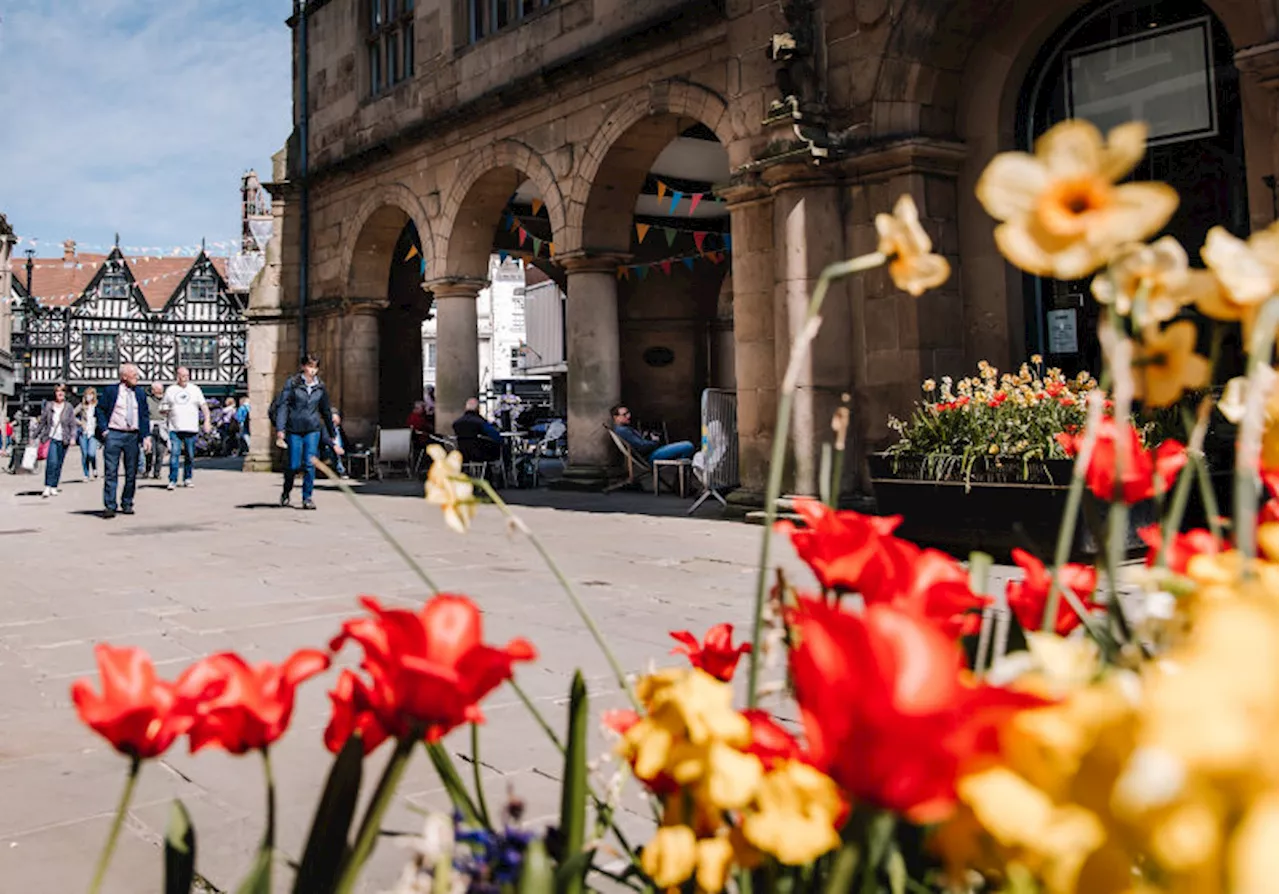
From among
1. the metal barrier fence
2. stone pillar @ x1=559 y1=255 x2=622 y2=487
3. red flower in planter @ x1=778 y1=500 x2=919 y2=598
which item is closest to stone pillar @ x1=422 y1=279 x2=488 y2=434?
stone pillar @ x1=559 y1=255 x2=622 y2=487

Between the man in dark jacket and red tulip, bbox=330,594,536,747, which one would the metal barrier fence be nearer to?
the man in dark jacket

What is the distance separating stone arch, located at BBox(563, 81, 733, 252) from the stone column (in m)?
3.08

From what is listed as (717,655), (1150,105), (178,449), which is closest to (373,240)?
(178,449)

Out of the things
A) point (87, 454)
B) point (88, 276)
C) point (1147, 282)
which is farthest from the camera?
point (88, 276)

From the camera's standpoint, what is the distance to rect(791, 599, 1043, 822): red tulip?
634mm

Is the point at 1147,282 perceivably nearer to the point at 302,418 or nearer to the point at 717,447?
the point at 717,447

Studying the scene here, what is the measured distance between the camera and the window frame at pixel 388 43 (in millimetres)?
16656

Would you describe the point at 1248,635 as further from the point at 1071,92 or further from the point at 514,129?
the point at 514,129

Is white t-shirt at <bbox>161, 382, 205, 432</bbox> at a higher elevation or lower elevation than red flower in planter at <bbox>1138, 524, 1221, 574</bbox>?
higher

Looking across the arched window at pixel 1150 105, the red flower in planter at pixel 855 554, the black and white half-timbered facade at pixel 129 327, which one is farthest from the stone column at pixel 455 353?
the black and white half-timbered facade at pixel 129 327

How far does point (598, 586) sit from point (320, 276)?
13714 mm

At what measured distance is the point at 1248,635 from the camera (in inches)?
18.1

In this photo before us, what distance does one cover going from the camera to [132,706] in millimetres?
944

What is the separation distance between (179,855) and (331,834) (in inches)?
5.7
